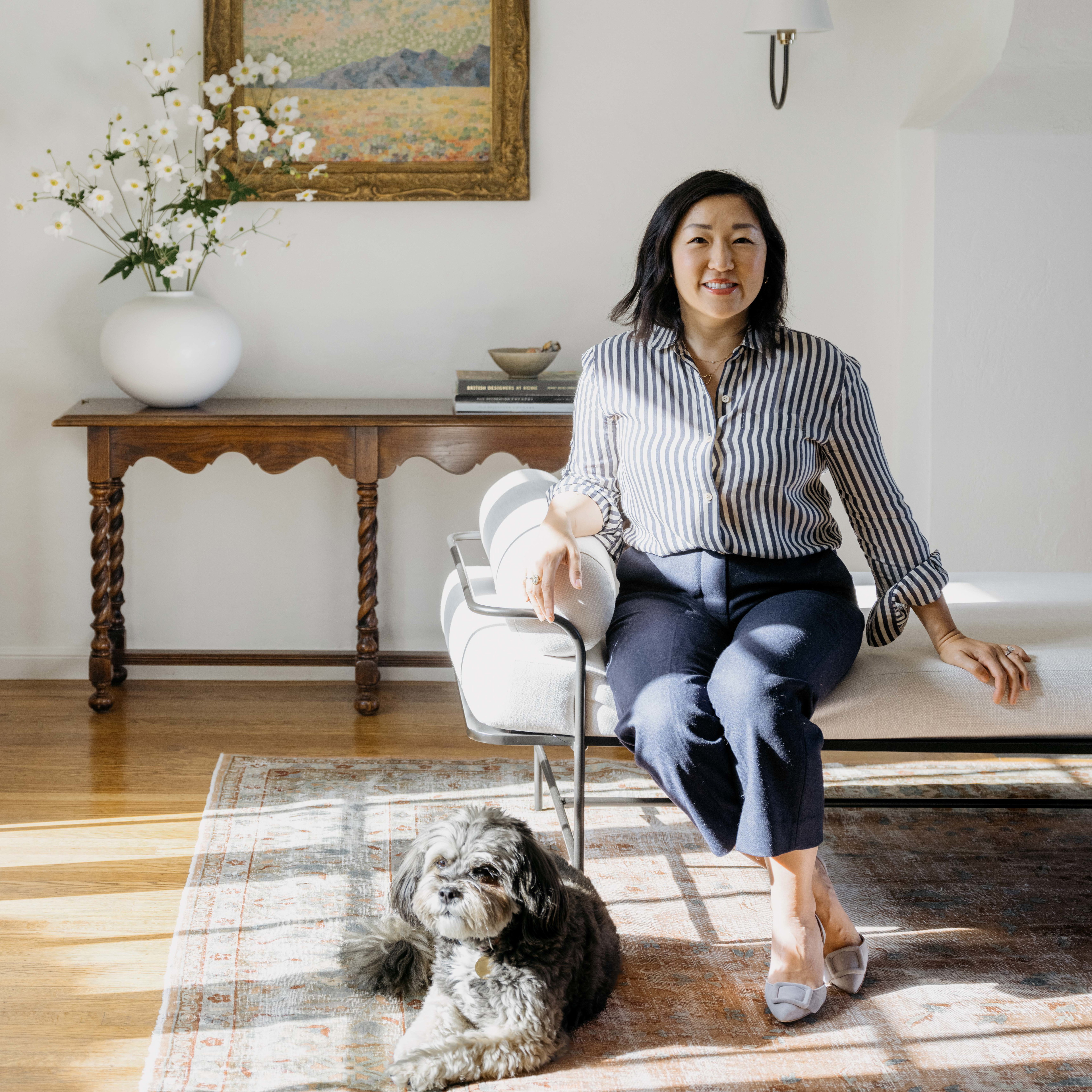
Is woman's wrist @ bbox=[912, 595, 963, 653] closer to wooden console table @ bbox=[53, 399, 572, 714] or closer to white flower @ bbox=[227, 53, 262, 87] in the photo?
wooden console table @ bbox=[53, 399, 572, 714]

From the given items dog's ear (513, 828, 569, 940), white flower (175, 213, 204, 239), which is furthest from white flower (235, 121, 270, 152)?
dog's ear (513, 828, 569, 940)

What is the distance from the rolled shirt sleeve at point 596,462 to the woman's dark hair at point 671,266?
0.13m

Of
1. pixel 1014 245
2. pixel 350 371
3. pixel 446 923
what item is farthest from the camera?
pixel 350 371

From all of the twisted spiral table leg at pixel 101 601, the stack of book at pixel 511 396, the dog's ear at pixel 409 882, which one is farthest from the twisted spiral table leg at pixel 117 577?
the dog's ear at pixel 409 882

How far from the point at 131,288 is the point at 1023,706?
2.54 m

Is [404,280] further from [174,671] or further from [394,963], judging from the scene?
[394,963]

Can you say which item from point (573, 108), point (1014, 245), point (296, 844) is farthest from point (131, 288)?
point (1014, 245)

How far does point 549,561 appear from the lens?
1.92m

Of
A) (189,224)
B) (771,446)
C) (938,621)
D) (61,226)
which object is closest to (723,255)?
(771,446)

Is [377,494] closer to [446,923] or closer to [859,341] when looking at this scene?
[859,341]

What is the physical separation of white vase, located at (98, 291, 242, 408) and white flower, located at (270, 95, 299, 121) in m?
0.51

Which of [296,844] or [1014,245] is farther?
[1014,245]

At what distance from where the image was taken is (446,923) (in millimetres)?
1532

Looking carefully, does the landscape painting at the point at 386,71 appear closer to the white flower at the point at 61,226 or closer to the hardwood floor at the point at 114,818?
the white flower at the point at 61,226
